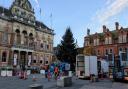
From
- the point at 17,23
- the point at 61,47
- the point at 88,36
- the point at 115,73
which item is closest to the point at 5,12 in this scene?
the point at 17,23

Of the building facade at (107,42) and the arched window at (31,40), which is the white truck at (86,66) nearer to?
the building facade at (107,42)

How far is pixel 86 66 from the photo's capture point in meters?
36.5

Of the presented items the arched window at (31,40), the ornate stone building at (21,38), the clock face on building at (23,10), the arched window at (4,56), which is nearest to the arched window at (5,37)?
the ornate stone building at (21,38)

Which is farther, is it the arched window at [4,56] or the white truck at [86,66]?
the arched window at [4,56]

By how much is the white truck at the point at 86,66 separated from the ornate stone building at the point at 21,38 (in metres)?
27.9

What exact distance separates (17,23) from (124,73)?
3951 cm

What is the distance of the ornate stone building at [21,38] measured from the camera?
202ft

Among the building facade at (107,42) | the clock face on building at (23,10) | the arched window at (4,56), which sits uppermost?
the clock face on building at (23,10)

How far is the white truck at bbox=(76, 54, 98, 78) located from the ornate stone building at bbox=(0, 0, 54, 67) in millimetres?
27920

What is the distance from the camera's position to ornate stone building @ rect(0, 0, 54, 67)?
61.6m

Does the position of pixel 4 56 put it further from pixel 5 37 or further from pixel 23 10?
pixel 23 10

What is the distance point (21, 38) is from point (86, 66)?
32.9 meters

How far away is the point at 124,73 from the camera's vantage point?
102ft

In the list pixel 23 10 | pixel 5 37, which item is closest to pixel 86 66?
pixel 5 37
